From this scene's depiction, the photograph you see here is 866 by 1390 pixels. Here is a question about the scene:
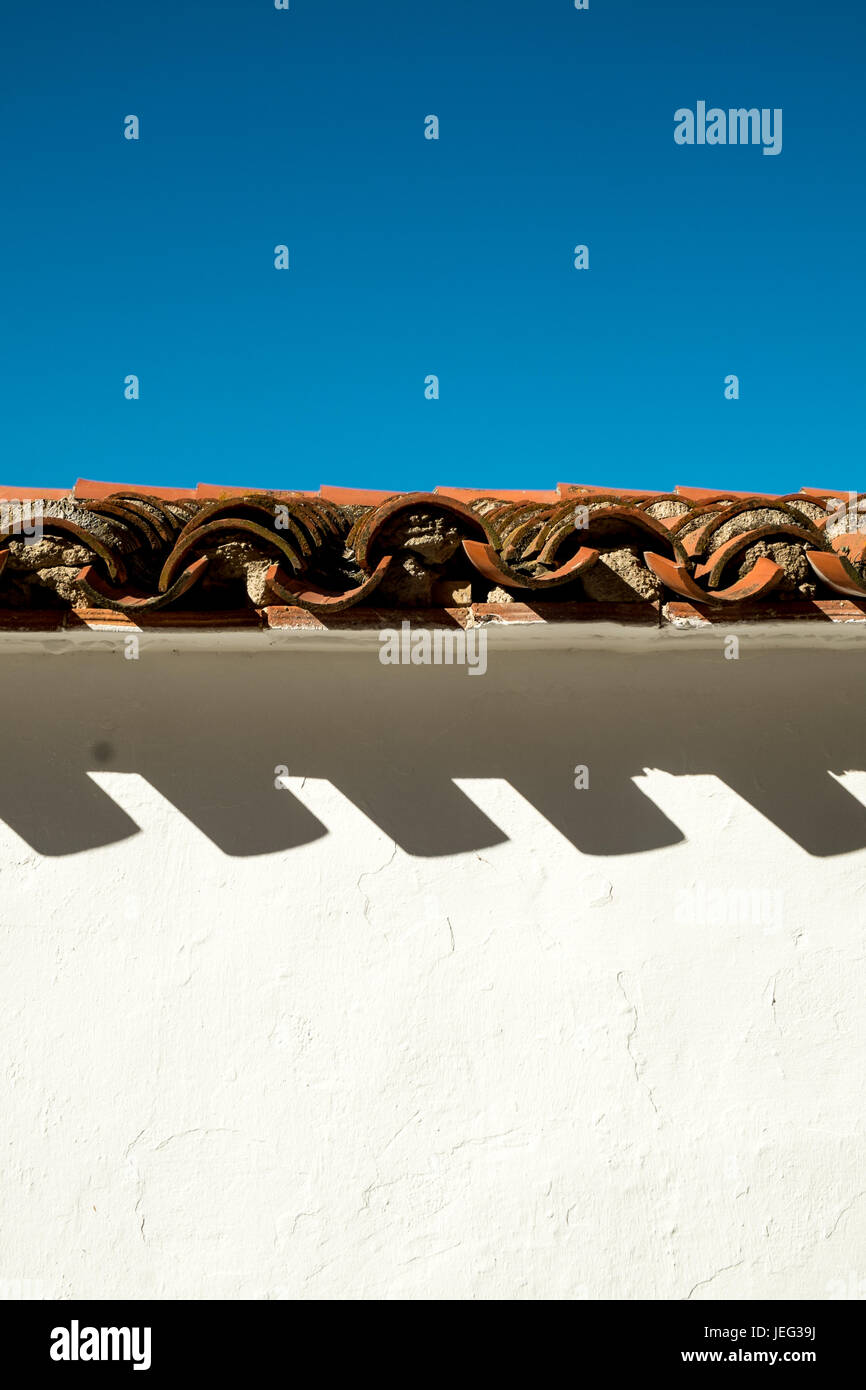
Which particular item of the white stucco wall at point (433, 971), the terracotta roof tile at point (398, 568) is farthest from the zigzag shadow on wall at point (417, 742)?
the terracotta roof tile at point (398, 568)

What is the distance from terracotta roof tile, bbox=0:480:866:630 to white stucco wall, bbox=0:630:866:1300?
0.14 meters

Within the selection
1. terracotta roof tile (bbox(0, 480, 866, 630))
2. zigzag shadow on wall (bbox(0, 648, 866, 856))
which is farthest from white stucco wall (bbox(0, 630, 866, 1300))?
terracotta roof tile (bbox(0, 480, 866, 630))

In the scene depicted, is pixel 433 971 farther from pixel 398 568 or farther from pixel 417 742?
pixel 398 568

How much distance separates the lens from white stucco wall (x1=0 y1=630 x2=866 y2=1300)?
2168 millimetres

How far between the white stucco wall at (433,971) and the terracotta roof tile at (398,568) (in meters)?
0.14

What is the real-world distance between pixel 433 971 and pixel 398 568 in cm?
105

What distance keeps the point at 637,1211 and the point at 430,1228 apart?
52 centimetres

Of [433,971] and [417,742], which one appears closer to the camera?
[433,971]

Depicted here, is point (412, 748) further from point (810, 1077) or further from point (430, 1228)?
point (810, 1077)

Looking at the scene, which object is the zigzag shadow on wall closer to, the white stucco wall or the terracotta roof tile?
the white stucco wall

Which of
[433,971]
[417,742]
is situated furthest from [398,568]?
[433,971]

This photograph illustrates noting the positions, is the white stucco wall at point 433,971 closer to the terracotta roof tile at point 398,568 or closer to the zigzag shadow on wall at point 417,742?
the zigzag shadow on wall at point 417,742

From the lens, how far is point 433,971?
7.52 feet
